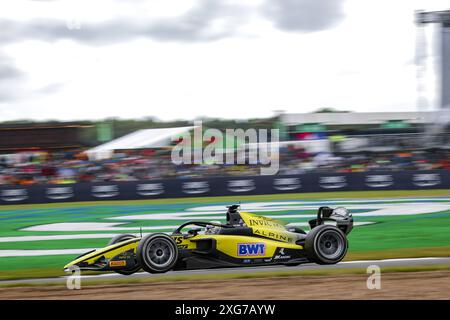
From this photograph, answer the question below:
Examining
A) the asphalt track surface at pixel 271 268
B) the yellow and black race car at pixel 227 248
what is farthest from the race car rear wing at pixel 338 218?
the asphalt track surface at pixel 271 268

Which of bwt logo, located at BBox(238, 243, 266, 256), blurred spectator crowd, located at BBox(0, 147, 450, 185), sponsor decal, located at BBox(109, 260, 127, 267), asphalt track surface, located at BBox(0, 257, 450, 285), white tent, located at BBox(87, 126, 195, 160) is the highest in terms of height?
white tent, located at BBox(87, 126, 195, 160)

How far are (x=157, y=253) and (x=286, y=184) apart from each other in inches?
490

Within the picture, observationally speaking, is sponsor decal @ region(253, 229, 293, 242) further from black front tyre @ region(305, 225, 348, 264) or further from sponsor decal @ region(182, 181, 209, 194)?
sponsor decal @ region(182, 181, 209, 194)

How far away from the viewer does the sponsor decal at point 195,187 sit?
66.2 feet

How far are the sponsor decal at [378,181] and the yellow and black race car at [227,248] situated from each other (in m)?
11.9

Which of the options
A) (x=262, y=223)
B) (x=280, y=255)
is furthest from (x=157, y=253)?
(x=280, y=255)

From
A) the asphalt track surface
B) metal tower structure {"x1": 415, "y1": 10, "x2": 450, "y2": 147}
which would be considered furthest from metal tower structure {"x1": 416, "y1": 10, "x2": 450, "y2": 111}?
the asphalt track surface

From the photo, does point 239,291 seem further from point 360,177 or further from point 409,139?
point 409,139

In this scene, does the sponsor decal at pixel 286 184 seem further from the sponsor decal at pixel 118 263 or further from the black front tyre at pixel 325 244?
the sponsor decal at pixel 118 263

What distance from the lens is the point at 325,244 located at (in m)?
8.52

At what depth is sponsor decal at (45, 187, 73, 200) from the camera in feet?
66.9

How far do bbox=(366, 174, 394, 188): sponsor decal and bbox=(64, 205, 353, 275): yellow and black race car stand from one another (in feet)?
39.0

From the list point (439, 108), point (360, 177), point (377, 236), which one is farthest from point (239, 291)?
point (439, 108)
